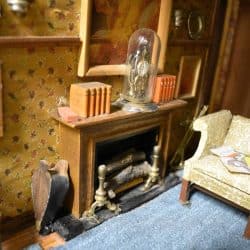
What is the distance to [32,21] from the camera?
1.68 meters

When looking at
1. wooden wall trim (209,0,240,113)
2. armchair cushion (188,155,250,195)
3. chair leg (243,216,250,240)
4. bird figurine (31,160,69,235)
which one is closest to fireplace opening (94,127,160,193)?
bird figurine (31,160,69,235)

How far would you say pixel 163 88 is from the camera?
238cm

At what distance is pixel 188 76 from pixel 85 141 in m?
1.40

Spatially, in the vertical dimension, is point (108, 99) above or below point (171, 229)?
above

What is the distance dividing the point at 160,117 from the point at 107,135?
556mm

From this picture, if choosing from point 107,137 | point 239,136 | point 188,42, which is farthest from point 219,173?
point 188,42

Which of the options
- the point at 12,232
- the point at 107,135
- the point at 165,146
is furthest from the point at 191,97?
the point at 12,232

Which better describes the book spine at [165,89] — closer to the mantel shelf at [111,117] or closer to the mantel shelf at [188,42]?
the mantel shelf at [111,117]

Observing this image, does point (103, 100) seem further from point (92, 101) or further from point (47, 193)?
point (47, 193)

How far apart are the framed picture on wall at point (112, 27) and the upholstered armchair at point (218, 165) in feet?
2.67

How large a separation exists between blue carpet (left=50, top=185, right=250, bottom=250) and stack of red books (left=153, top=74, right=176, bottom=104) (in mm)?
797

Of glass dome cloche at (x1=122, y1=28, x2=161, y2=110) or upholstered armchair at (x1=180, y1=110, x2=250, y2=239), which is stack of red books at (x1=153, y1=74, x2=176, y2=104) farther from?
upholstered armchair at (x1=180, y1=110, x2=250, y2=239)

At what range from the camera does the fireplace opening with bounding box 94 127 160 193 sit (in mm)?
2293

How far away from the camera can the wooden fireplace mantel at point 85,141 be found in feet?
6.33
